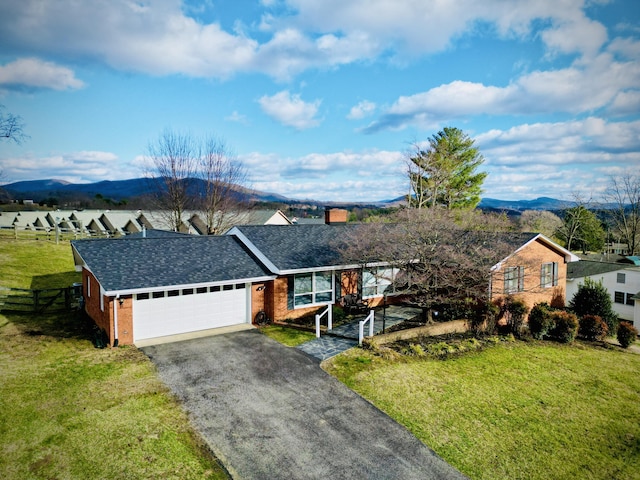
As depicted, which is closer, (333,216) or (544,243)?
(544,243)

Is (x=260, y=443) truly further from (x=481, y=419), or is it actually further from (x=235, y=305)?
(x=235, y=305)

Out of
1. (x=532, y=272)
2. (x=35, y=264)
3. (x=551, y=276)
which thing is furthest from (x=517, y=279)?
(x=35, y=264)

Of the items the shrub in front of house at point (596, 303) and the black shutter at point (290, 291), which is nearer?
the black shutter at point (290, 291)

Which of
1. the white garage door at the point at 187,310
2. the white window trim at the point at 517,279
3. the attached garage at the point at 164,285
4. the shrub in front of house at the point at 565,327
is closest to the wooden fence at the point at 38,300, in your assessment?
the attached garage at the point at 164,285

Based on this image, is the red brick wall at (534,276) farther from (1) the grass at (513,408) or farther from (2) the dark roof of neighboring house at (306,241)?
(1) the grass at (513,408)

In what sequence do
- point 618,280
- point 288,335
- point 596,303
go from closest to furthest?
point 288,335 < point 596,303 < point 618,280

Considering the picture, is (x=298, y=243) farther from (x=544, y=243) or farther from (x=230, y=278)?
(x=544, y=243)
